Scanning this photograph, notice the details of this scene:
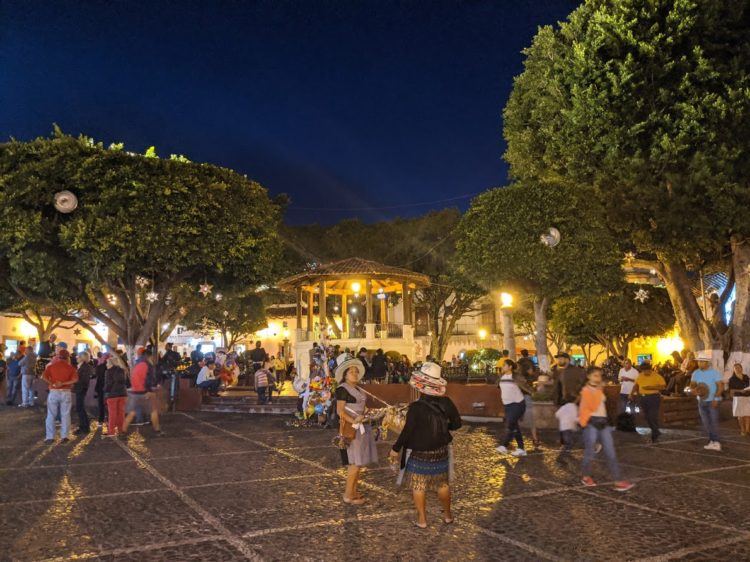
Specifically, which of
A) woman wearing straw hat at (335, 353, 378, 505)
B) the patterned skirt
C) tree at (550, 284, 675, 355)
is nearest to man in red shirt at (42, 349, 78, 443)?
woman wearing straw hat at (335, 353, 378, 505)

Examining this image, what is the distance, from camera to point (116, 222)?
18141mm

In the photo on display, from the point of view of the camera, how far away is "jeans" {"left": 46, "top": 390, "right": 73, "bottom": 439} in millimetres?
11719

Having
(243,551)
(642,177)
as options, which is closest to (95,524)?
(243,551)

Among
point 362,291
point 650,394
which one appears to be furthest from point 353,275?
point 650,394

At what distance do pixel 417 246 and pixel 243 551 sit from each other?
3437 centimetres

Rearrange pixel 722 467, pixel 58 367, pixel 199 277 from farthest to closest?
pixel 199 277 < pixel 58 367 < pixel 722 467

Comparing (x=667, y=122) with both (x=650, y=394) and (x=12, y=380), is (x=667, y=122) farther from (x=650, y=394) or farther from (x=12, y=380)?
(x=12, y=380)

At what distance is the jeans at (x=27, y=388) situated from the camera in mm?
20188

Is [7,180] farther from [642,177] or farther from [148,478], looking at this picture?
[642,177]

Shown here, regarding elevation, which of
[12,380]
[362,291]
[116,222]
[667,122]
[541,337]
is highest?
[667,122]

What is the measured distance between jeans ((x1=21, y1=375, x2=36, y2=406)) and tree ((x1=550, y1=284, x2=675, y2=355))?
22.3 metres

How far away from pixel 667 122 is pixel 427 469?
13.3 meters

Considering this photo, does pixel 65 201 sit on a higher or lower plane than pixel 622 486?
higher

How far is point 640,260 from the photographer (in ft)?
66.0
